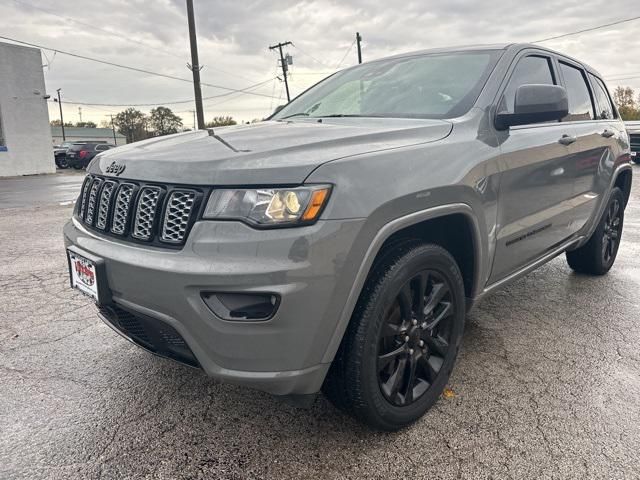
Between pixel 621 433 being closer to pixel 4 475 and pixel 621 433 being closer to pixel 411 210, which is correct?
pixel 411 210

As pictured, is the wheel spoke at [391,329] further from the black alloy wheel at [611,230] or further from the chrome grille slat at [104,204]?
the black alloy wheel at [611,230]

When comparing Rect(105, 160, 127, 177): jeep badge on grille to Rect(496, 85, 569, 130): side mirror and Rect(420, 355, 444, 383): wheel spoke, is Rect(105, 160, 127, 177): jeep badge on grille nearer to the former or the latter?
Rect(420, 355, 444, 383): wheel spoke

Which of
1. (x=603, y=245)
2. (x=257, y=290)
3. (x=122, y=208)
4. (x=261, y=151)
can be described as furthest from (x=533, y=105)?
(x=603, y=245)

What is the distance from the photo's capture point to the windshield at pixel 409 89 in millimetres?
2699

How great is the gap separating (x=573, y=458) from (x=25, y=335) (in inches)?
130

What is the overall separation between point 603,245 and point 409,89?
2666mm

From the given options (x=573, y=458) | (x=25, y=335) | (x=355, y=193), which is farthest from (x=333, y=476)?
(x=25, y=335)

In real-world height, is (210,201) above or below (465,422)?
above

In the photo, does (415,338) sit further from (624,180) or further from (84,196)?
(624,180)

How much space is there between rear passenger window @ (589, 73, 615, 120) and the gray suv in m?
1.48

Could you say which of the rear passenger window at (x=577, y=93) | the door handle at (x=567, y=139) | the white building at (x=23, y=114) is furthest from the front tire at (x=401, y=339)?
the white building at (x=23, y=114)

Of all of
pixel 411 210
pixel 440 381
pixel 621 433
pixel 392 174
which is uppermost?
pixel 392 174

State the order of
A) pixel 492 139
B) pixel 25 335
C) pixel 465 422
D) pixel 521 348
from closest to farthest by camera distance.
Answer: pixel 465 422 → pixel 492 139 → pixel 521 348 → pixel 25 335

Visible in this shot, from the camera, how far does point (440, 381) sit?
7.85ft
